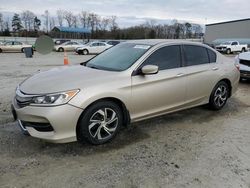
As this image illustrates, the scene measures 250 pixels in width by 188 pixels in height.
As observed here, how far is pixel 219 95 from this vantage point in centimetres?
583

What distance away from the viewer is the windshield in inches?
176

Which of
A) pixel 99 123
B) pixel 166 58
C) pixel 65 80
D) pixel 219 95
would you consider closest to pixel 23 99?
pixel 65 80

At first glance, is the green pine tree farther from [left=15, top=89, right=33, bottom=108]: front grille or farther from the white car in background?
[left=15, top=89, right=33, bottom=108]: front grille

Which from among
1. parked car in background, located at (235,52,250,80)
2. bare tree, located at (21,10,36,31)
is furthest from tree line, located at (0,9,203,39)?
parked car in background, located at (235,52,250,80)

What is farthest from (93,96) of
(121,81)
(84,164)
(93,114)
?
(84,164)

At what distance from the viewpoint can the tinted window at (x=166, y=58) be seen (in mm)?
4591

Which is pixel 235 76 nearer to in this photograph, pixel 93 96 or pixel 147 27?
pixel 93 96

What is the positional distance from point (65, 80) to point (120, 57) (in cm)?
121

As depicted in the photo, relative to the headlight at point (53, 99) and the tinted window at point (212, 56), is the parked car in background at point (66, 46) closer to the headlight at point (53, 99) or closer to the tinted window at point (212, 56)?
the tinted window at point (212, 56)

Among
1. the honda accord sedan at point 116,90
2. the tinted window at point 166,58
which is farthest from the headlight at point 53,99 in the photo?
the tinted window at point 166,58

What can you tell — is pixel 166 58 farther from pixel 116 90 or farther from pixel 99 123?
pixel 99 123

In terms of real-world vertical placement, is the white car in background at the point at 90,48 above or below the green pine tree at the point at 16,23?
below

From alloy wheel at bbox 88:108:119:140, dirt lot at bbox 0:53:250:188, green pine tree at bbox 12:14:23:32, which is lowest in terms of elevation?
dirt lot at bbox 0:53:250:188

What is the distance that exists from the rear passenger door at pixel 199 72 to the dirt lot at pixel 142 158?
572mm
